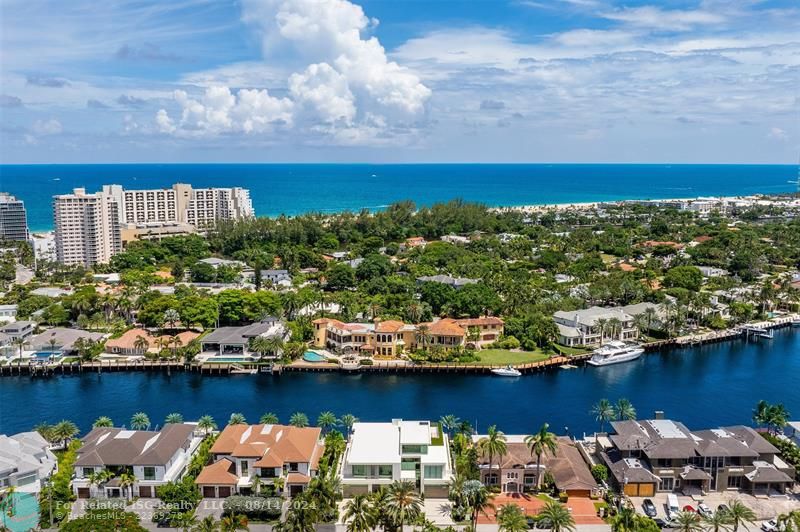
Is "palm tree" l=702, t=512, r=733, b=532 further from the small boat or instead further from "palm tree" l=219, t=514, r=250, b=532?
the small boat

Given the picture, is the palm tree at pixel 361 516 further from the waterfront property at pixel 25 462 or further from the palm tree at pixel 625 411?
the palm tree at pixel 625 411

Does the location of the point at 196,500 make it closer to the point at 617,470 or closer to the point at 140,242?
the point at 617,470

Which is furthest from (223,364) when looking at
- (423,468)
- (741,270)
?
(741,270)

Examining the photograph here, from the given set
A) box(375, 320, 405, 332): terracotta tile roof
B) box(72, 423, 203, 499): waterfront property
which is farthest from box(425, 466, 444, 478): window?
box(375, 320, 405, 332): terracotta tile roof

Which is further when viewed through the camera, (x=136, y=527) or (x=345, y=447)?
(x=345, y=447)

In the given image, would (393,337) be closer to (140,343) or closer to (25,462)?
(140,343)

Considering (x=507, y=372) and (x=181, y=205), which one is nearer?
(x=507, y=372)

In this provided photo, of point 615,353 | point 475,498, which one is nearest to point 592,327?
point 615,353
